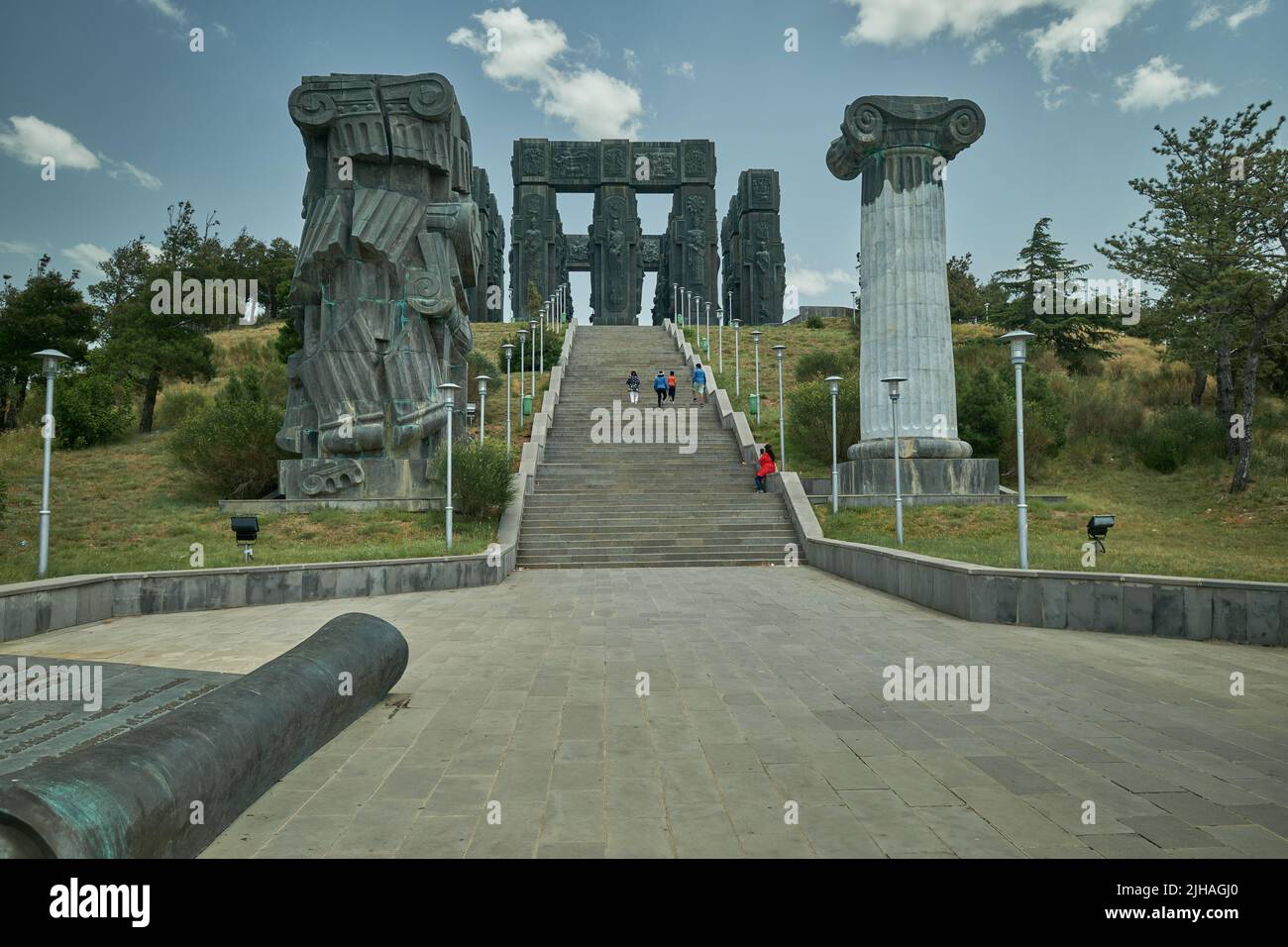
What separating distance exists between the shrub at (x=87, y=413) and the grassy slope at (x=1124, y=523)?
21111 millimetres

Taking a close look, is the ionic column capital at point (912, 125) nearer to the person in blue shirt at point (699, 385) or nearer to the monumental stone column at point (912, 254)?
the monumental stone column at point (912, 254)

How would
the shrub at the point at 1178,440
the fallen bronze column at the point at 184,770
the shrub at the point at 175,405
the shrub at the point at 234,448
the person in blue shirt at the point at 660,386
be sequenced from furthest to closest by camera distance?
the shrub at the point at 175,405, the person in blue shirt at the point at 660,386, the shrub at the point at 1178,440, the shrub at the point at 234,448, the fallen bronze column at the point at 184,770

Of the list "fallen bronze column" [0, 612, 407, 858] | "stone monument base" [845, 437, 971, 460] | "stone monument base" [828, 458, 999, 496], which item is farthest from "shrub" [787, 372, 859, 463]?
"fallen bronze column" [0, 612, 407, 858]

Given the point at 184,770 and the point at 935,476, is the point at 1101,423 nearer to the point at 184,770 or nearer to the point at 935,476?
the point at 935,476

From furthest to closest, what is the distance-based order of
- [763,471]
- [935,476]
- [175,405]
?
[175,405], [763,471], [935,476]

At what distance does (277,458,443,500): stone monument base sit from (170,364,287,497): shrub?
239 cm

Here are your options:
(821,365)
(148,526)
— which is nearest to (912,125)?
(821,365)

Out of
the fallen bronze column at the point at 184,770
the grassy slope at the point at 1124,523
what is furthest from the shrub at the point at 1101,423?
the fallen bronze column at the point at 184,770

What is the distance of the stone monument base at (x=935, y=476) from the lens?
17766 millimetres

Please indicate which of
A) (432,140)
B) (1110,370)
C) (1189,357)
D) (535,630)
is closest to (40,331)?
(432,140)

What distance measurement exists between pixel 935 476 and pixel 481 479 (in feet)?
32.8

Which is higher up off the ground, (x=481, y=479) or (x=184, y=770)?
(x=481, y=479)

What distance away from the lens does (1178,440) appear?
897 inches
